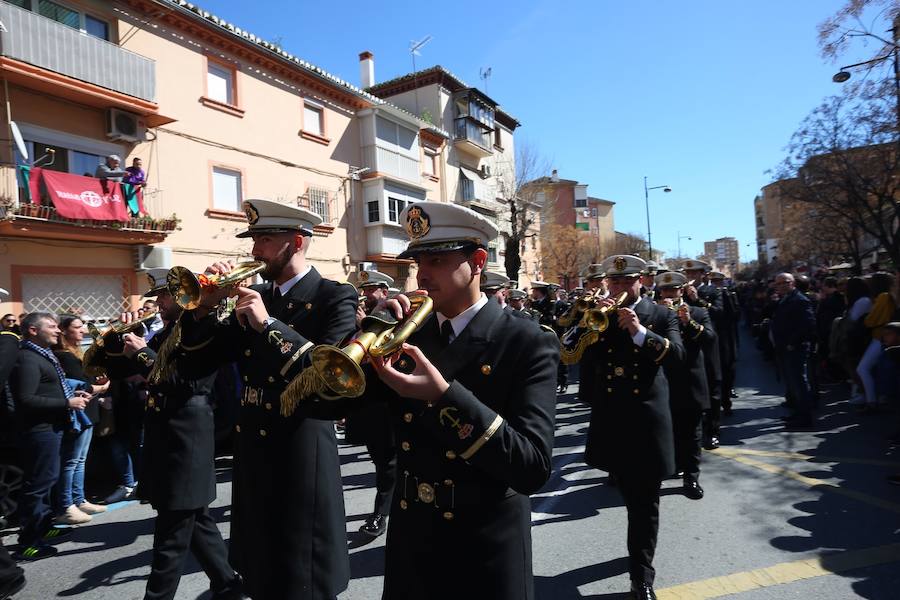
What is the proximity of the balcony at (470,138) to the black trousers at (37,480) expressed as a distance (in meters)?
27.4

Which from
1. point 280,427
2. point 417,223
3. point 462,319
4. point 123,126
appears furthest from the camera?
point 123,126

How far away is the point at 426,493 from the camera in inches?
76.7

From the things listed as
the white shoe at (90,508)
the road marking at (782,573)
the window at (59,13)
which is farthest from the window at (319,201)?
the road marking at (782,573)

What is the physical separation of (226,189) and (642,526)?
53.0ft

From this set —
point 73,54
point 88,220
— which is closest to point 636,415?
point 88,220

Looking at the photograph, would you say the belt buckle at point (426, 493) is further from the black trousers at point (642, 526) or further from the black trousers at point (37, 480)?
the black trousers at point (37, 480)

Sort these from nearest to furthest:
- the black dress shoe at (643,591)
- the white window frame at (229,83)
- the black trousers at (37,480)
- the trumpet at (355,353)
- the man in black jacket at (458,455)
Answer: the trumpet at (355,353)
the man in black jacket at (458,455)
the black dress shoe at (643,591)
the black trousers at (37,480)
the white window frame at (229,83)

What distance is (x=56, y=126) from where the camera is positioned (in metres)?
12.5

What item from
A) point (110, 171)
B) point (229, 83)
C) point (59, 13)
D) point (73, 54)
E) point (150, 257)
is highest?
point (229, 83)

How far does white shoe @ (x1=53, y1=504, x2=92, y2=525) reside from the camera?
5.45 m

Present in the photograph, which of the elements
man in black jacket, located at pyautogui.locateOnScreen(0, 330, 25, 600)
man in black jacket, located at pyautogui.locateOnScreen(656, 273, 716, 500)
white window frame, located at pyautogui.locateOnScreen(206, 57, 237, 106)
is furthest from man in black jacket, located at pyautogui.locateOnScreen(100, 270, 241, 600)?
white window frame, located at pyautogui.locateOnScreen(206, 57, 237, 106)

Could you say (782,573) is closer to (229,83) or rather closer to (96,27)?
(96,27)

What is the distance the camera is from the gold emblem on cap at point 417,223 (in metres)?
2.14

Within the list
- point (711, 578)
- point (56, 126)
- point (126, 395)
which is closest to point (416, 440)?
point (711, 578)
